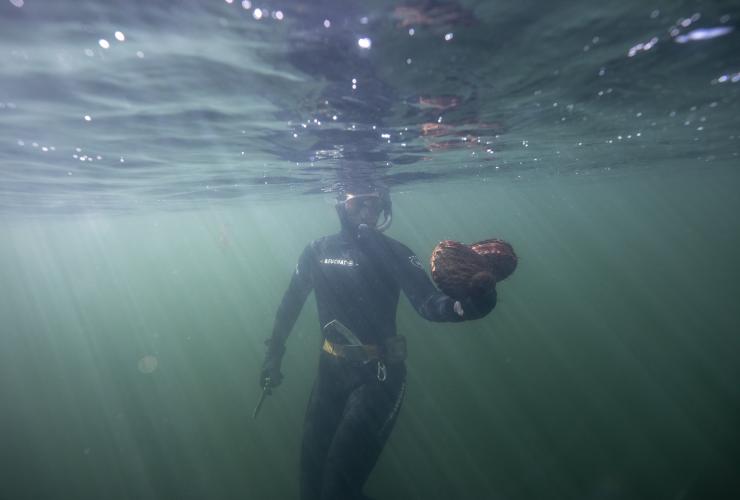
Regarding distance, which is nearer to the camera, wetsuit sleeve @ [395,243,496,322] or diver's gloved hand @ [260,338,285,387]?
wetsuit sleeve @ [395,243,496,322]

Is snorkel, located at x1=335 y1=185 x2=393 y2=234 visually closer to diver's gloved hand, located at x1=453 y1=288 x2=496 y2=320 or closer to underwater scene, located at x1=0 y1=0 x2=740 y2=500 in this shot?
underwater scene, located at x1=0 y1=0 x2=740 y2=500

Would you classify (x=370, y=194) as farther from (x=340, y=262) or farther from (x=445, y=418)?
(x=445, y=418)

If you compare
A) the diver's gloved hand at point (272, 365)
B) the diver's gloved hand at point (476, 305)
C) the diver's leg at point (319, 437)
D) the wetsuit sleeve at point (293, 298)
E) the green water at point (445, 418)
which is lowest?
the green water at point (445, 418)

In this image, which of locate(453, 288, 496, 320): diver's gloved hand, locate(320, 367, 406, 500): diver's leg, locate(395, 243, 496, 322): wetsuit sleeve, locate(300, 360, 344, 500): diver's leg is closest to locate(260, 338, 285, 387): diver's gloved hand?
locate(300, 360, 344, 500): diver's leg

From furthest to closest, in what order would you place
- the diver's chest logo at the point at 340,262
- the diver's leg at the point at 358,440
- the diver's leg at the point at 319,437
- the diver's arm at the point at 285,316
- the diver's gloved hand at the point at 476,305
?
the diver's arm at the point at 285,316, the diver's chest logo at the point at 340,262, the diver's leg at the point at 319,437, the diver's leg at the point at 358,440, the diver's gloved hand at the point at 476,305

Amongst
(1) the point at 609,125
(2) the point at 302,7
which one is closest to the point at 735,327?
(1) the point at 609,125

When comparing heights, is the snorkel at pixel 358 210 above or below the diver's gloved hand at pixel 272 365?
above

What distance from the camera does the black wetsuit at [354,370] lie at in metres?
5.31

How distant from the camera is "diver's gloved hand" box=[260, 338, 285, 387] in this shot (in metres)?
7.30

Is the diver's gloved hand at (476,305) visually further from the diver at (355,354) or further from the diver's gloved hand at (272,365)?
the diver's gloved hand at (272,365)

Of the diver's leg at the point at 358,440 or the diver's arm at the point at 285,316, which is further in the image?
the diver's arm at the point at 285,316

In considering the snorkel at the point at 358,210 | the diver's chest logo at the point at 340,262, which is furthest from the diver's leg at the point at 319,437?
the snorkel at the point at 358,210

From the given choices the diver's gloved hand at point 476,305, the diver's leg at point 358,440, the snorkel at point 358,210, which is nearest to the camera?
the diver's gloved hand at point 476,305

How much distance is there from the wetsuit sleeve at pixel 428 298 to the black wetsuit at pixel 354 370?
2cm
